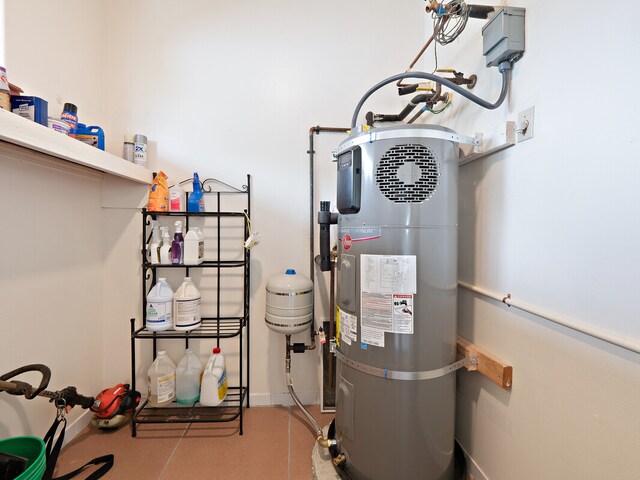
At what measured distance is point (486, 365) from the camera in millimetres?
1018

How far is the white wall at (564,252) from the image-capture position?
629mm

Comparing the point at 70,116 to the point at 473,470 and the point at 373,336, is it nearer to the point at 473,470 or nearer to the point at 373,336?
the point at 373,336

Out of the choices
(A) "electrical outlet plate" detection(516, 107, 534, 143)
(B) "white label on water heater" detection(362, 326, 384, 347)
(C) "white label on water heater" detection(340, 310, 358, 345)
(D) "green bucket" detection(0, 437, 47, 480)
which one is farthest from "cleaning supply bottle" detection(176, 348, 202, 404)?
(A) "electrical outlet plate" detection(516, 107, 534, 143)

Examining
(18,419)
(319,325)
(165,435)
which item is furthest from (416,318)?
(18,419)

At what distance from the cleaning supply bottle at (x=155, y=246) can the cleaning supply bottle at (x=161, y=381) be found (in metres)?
0.52

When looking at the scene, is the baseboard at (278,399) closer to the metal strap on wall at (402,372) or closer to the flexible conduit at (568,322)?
the metal strap on wall at (402,372)

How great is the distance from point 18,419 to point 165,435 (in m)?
0.60

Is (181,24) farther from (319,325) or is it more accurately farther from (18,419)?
(18,419)

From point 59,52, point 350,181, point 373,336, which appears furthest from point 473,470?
point 59,52

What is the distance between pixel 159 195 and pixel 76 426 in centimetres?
129

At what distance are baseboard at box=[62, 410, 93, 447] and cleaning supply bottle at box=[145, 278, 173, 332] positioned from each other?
24.6 inches

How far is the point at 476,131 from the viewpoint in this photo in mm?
1163

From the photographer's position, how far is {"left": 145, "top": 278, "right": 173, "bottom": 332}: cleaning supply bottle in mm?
1382

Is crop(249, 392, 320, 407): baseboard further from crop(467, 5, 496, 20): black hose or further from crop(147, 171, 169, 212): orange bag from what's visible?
crop(467, 5, 496, 20): black hose
